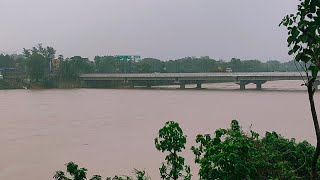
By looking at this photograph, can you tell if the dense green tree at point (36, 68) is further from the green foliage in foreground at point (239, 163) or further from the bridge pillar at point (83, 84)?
the green foliage in foreground at point (239, 163)

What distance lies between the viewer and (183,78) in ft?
91.8

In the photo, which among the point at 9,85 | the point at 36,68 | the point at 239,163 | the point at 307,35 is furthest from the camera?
the point at 36,68

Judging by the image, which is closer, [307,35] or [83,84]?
[307,35]

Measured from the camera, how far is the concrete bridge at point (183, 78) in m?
24.5

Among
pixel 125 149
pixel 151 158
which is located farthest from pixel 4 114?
pixel 151 158

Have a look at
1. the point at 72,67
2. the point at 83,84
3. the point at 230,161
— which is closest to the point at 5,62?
the point at 72,67

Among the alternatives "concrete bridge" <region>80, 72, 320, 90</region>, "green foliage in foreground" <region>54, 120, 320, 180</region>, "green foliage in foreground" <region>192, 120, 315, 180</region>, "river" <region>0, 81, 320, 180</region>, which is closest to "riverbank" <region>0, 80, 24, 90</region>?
"concrete bridge" <region>80, 72, 320, 90</region>

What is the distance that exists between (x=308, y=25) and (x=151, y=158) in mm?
5612

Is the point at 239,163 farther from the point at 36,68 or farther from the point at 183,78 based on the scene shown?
the point at 36,68

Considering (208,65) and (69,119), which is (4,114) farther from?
(208,65)

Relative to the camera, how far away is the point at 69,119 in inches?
493

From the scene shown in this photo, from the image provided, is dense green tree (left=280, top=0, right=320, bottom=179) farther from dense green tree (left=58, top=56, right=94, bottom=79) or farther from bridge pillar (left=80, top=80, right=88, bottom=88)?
dense green tree (left=58, top=56, right=94, bottom=79)

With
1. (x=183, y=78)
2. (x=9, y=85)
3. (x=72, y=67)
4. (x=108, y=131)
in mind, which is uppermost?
(x=72, y=67)

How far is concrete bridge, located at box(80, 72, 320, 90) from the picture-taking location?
24500 mm
